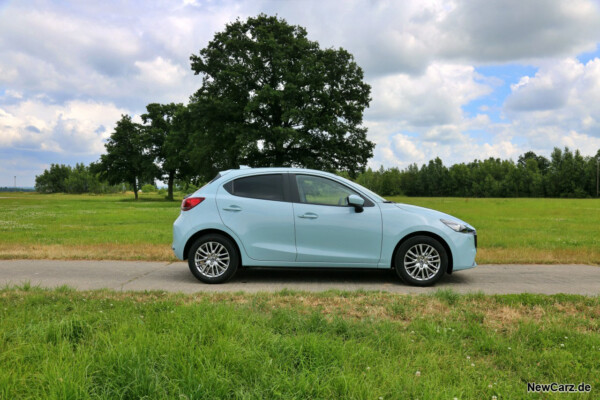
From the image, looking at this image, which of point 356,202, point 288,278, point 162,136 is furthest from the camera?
point 162,136

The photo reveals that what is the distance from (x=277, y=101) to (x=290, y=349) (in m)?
27.0

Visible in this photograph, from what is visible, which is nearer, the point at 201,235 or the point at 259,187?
the point at 201,235

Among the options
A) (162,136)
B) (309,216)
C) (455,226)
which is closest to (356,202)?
(309,216)

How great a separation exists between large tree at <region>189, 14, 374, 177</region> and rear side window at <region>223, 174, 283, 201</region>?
2081 centimetres

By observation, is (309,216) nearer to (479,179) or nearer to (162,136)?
(162,136)

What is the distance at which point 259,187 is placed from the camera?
6.32 m

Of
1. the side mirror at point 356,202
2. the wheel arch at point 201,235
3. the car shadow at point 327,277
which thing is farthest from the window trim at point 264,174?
the car shadow at point 327,277

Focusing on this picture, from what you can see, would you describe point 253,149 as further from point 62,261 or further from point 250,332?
point 250,332

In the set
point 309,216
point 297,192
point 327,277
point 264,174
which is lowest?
point 327,277

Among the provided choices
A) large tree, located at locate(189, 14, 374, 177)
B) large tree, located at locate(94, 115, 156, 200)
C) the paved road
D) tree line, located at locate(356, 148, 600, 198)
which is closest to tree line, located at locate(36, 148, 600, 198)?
tree line, located at locate(356, 148, 600, 198)

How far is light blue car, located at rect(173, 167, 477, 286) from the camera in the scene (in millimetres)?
5930

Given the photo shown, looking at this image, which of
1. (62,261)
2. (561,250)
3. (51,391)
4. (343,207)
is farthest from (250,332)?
(561,250)

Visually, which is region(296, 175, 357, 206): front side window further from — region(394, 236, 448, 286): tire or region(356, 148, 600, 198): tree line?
region(356, 148, 600, 198): tree line

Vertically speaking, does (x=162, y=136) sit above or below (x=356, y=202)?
above
